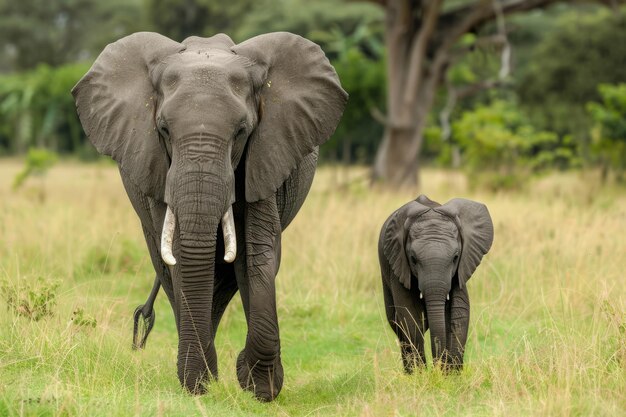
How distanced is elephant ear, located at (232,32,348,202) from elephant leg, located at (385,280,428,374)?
1.14 meters

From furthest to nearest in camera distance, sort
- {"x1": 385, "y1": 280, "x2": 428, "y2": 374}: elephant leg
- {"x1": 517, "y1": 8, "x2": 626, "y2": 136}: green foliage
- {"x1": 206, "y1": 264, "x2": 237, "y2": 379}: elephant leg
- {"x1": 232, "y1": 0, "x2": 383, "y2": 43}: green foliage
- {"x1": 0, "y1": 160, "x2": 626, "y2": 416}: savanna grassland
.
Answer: {"x1": 232, "y1": 0, "x2": 383, "y2": 43}: green foliage
{"x1": 517, "y1": 8, "x2": 626, "y2": 136}: green foliage
{"x1": 206, "y1": 264, "x2": 237, "y2": 379}: elephant leg
{"x1": 385, "y1": 280, "x2": 428, "y2": 374}: elephant leg
{"x1": 0, "y1": 160, "x2": 626, "y2": 416}: savanna grassland

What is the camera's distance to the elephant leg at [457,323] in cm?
635

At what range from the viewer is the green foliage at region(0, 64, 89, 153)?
118 feet

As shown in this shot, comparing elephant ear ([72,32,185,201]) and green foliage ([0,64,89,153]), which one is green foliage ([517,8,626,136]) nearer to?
green foliage ([0,64,89,153])

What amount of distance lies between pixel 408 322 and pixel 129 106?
6.95 ft

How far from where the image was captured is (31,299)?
636 centimetres

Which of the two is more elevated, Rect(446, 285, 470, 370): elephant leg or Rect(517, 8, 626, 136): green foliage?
Rect(446, 285, 470, 370): elephant leg

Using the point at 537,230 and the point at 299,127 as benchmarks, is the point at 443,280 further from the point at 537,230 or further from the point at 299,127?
the point at 537,230

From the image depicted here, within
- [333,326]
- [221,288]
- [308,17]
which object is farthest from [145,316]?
[308,17]

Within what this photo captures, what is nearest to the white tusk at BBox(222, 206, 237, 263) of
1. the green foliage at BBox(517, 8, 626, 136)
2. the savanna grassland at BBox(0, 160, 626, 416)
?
the savanna grassland at BBox(0, 160, 626, 416)

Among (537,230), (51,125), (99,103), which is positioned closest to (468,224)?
(99,103)

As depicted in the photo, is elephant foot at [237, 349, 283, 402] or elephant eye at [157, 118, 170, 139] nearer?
elephant eye at [157, 118, 170, 139]

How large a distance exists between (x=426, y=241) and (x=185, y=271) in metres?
1.51

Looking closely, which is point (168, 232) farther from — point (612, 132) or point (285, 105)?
point (612, 132)
